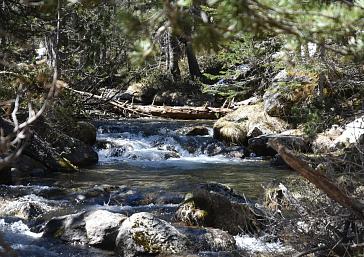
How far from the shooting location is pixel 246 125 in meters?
17.0

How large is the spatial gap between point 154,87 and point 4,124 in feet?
57.4

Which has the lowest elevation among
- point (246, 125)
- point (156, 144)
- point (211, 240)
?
point (211, 240)

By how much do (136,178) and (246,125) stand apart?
19.1 ft

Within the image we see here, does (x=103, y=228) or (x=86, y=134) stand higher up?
(x=86, y=134)

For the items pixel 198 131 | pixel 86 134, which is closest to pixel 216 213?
pixel 86 134

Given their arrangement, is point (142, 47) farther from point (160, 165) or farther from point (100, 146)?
point (100, 146)

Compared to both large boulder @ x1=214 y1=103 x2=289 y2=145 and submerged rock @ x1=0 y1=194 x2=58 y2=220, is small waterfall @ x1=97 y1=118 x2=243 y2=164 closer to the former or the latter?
large boulder @ x1=214 y1=103 x2=289 y2=145

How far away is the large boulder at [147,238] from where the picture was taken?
262 inches

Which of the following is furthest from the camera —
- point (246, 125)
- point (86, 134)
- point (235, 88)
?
point (246, 125)

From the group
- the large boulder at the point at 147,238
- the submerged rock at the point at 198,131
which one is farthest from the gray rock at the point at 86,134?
the large boulder at the point at 147,238

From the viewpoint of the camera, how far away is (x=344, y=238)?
169 inches

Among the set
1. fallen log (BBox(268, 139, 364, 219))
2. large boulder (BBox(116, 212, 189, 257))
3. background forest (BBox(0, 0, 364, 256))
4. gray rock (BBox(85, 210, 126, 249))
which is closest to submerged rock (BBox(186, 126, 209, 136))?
background forest (BBox(0, 0, 364, 256))

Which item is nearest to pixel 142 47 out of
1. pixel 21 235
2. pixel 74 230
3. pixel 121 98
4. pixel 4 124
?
pixel 74 230

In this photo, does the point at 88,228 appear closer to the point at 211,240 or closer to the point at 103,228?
the point at 103,228
